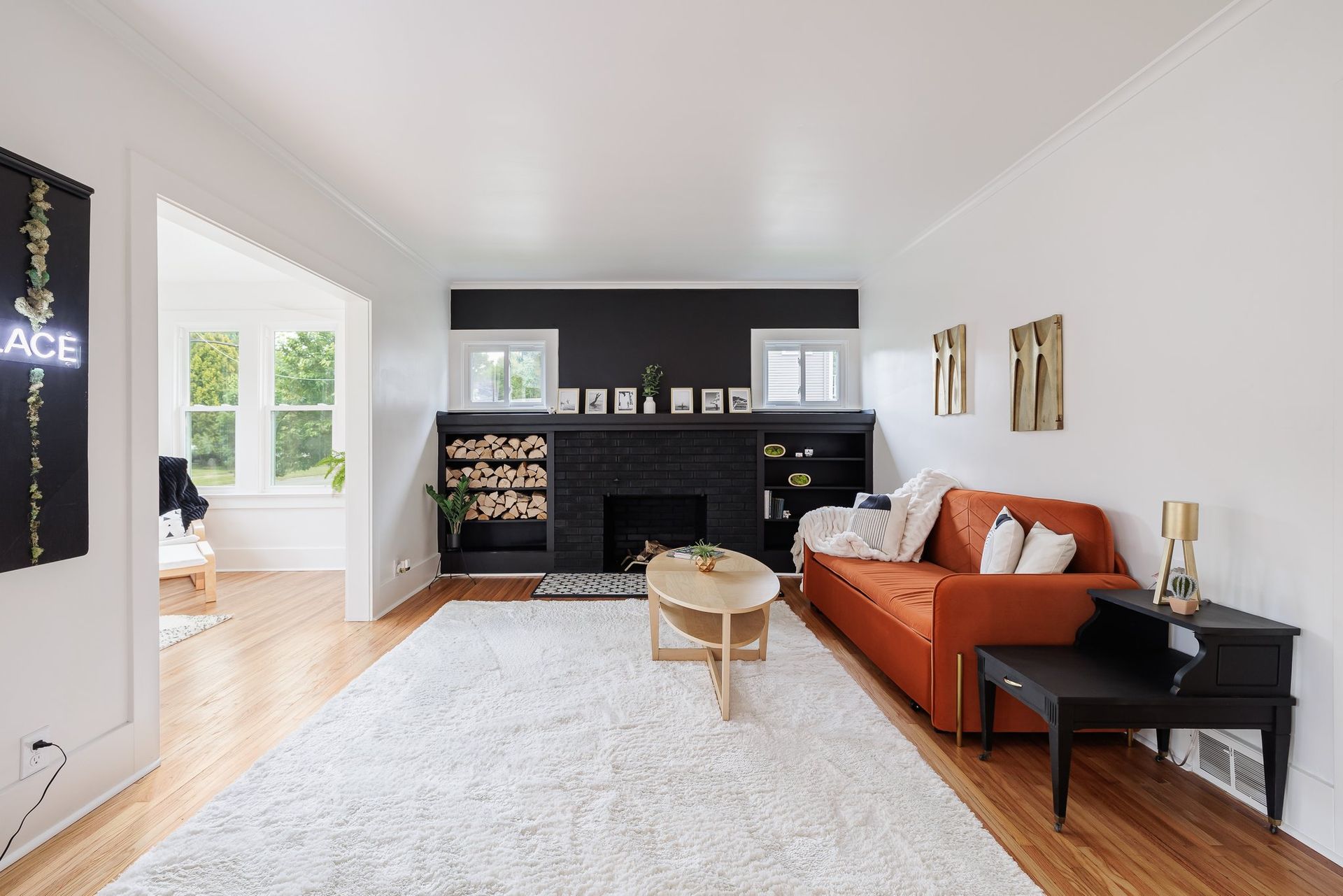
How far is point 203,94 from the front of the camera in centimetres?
248

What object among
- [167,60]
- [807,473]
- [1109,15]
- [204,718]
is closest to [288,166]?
[167,60]

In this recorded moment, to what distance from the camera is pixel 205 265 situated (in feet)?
16.5

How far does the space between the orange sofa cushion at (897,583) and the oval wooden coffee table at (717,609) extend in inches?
21.2

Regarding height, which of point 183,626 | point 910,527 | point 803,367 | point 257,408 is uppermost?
point 803,367

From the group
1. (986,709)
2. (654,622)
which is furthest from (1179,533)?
(654,622)

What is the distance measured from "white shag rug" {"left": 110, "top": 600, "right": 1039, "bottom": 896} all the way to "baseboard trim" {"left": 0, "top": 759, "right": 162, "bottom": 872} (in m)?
0.38

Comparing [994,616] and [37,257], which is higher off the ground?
[37,257]

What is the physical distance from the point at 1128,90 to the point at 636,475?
4.06m

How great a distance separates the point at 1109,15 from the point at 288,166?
3.62 meters

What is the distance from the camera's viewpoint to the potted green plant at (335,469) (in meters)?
5.48

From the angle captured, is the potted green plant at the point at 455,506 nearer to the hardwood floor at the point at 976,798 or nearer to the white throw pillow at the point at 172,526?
the hardwood floor at the point at 976,798

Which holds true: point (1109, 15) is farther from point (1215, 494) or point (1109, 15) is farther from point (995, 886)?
point (995, 886)

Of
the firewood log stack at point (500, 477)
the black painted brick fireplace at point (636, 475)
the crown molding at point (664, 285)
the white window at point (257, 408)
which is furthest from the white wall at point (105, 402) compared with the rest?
the white window at point (257, 408)

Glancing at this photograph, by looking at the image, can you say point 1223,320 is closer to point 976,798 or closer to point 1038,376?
point 1038,376
